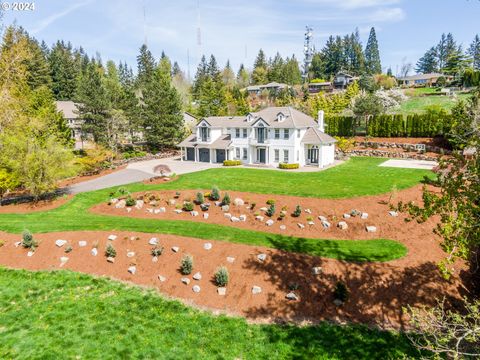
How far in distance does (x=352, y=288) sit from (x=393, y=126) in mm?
41523

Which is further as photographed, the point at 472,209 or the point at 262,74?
the point at 262,74

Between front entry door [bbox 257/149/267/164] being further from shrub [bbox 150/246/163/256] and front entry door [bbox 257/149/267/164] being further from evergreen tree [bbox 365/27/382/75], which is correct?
evergreen tree [bbox 365/27/382/75]

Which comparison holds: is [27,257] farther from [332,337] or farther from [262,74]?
[262,74]

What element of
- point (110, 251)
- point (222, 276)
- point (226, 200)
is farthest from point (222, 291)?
point (226, 200)

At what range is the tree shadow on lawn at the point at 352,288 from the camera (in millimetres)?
13391

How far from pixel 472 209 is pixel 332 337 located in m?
6.88

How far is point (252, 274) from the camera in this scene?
50.4 ft

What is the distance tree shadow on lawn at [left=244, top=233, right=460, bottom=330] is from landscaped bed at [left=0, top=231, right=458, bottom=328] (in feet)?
0.13

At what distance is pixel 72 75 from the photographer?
8331 cm

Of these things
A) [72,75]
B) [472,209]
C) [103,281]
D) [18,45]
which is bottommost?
[103,281]

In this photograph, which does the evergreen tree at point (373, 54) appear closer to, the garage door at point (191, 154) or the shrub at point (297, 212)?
the garage door at point (191, 154)

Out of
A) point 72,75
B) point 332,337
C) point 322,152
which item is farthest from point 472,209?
point 72,75

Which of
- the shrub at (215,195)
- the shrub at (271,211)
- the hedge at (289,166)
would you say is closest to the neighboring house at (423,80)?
the hedge at (289,166)

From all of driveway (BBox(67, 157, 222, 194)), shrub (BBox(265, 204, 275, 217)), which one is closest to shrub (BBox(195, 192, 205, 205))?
shrub (BBox(265, 204, 275, 217))
